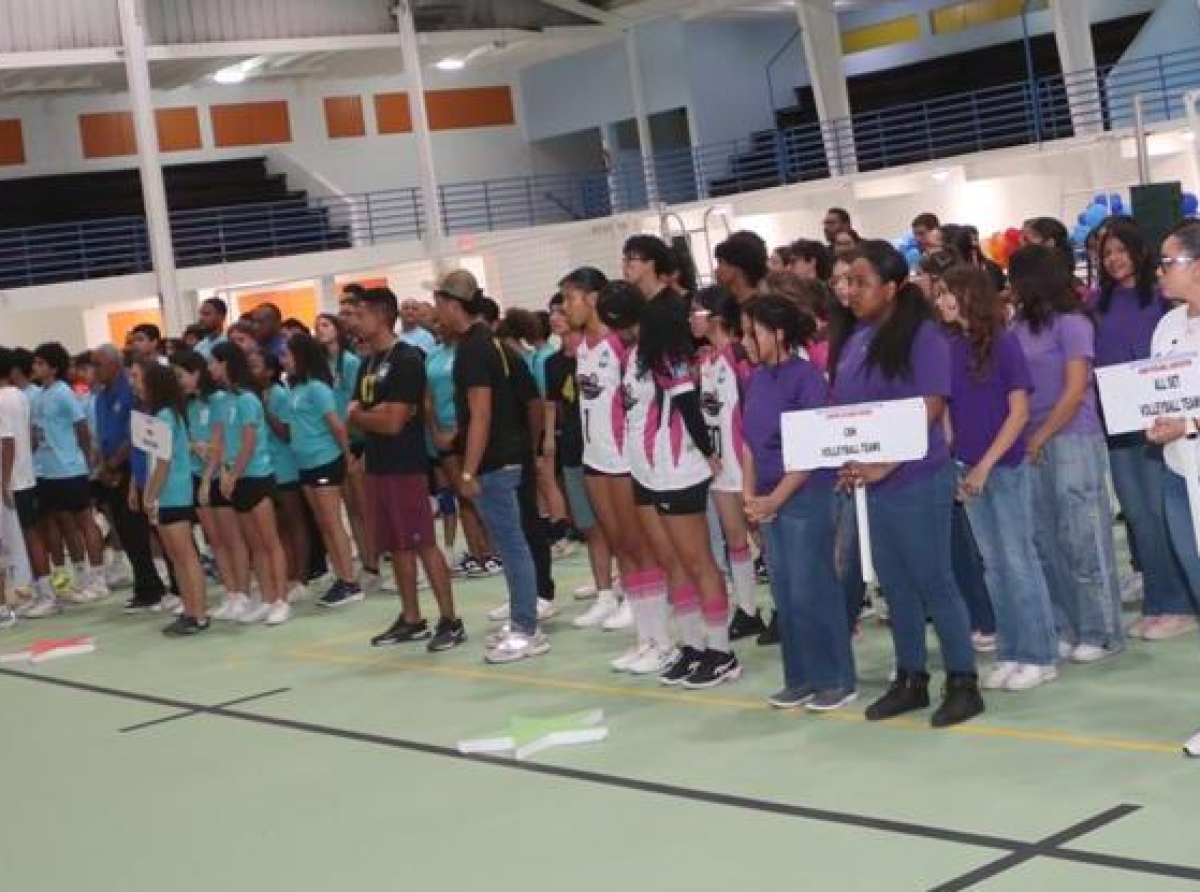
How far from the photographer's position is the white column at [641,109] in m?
30.8

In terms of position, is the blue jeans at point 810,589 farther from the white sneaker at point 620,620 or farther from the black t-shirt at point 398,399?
the black t-shirt at point 398,399

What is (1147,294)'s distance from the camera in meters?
6.88

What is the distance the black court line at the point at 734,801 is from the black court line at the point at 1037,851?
0.04 feet

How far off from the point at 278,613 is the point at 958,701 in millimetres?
5458

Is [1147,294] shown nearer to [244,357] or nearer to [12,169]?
[244,357]

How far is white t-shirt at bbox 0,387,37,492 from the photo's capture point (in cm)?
1168

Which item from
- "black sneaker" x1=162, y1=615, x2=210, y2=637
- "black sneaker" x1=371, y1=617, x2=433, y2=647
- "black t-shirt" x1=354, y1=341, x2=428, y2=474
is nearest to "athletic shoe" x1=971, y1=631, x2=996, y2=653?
"black t-shirt" x1=354, y1=341, x2=428, y2=474

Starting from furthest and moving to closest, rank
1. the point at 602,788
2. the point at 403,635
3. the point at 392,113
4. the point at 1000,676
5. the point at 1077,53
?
the point at 392,113 < the point at 1077,53 < the point at 403,635 < the point at 1000,676 < the point at 602,788

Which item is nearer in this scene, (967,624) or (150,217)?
(967,624)

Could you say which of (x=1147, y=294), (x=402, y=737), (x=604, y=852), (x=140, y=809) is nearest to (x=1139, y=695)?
(x=1147, y=294)

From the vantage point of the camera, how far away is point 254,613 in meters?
10.9

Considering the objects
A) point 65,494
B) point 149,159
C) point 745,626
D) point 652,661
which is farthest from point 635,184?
point 652,661

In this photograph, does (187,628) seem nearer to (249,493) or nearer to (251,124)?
(249,493)

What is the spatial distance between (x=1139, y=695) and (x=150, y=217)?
19002 millimetres
